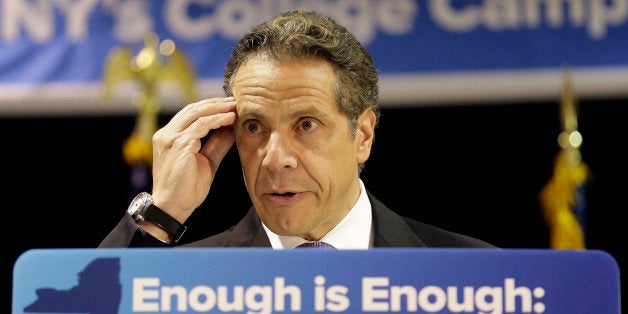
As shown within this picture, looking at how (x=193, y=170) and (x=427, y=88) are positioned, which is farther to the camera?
(x=427, y=88)

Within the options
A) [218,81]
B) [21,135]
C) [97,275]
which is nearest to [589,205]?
[218,81]

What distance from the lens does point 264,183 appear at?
1.47 metres

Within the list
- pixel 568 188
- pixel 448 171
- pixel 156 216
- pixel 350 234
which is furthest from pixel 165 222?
pixel 448 171

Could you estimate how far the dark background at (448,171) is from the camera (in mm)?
3719

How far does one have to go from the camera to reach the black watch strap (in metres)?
1.50

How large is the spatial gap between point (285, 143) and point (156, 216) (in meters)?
0.25

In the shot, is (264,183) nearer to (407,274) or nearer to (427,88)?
(407,274)

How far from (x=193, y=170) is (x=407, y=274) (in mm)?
644

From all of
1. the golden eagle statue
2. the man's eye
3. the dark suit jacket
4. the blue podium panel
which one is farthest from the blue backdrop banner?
the blue podium panel

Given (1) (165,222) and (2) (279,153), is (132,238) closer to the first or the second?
(1) (165,222)

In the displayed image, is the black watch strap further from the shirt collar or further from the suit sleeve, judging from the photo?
the shirt collar

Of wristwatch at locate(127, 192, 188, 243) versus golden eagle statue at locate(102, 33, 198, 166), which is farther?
golden eagle statue at locate(102, 33, 198, 166)

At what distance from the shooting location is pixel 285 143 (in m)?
1.46

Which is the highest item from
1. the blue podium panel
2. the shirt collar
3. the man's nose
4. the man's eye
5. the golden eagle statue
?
the golden eagle statue
